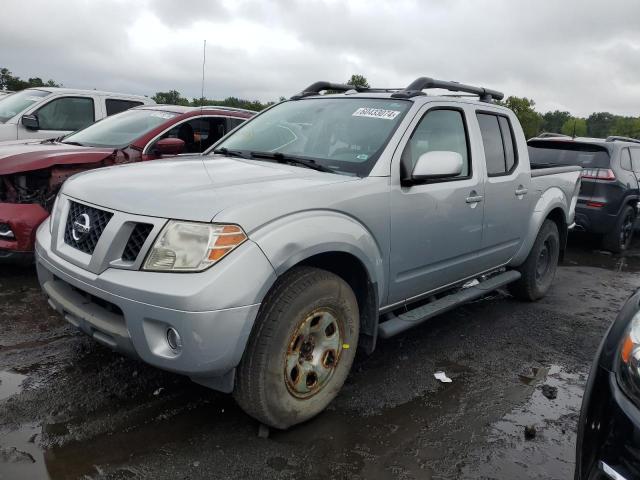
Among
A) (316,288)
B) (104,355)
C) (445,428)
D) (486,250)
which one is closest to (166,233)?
(316,288)

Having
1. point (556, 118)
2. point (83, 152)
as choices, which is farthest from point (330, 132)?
point (556, 118)

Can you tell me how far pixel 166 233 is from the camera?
2.40 meters

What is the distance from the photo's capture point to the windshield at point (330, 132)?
3307mm

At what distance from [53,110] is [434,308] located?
675 cm

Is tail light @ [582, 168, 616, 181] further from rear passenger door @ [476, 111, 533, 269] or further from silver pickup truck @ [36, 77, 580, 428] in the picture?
silver pickup truck @ [36, 77, 580, 428]

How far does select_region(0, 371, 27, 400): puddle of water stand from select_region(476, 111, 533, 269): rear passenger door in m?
3.29

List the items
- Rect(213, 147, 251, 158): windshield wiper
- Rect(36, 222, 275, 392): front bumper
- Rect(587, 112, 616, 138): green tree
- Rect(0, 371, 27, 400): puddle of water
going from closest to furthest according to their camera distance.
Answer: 1. Rect(36, 222, 275, 392): front bumper
2. Rect(0, 371, 27, 400): puddle of water
3. Rect(213, 147, 251, 158): windshield wiper
4. Rect(587, 112, 616, 138): green tree

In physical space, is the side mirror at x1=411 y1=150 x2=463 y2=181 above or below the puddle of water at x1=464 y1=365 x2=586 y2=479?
above

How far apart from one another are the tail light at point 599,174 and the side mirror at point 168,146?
19.0 ft

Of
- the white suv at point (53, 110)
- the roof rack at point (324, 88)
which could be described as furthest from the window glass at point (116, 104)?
the roof rack at point (324, 88)

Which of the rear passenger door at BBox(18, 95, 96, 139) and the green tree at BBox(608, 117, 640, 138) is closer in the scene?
the rear passenger door at BBox(18, 95, 96, 139)

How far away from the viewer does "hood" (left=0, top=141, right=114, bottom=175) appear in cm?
460

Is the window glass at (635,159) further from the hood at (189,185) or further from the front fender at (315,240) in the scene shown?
the hood at (189,185)

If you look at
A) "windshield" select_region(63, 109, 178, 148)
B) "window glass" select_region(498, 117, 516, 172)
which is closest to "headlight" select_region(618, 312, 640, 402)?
"window glass" select_region(498, 117, 516, 172)
